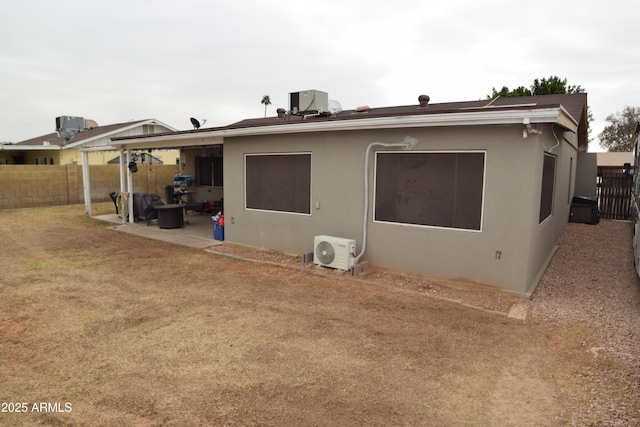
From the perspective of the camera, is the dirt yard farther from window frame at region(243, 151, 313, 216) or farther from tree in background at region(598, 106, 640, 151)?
tree in background at region(598, 106, 640, 151)

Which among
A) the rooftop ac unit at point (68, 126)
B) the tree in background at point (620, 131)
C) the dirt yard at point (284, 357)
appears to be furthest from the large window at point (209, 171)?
the tree in background at point (620, 131)

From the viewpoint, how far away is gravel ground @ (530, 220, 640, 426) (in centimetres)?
302

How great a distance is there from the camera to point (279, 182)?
8055 millimetres

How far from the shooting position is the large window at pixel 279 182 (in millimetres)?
7676

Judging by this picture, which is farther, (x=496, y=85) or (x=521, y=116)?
(x=496, y=85)

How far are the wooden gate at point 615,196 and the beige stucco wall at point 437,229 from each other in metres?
7.79

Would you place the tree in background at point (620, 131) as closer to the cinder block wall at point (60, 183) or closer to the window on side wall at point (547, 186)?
the window on side wall at point (547, 186)

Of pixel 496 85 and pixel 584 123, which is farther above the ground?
pixel 496 85

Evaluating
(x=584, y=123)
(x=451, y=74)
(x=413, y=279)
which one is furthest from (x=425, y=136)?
(x=451, y=74)

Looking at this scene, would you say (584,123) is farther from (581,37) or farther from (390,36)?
(390,36)

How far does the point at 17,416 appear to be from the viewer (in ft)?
9.00

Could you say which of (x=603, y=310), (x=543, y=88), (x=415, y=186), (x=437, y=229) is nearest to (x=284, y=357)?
(x=437, y=229)

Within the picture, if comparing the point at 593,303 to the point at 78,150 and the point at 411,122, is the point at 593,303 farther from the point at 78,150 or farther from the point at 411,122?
the point at 78,150

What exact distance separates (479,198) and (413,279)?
167cm
